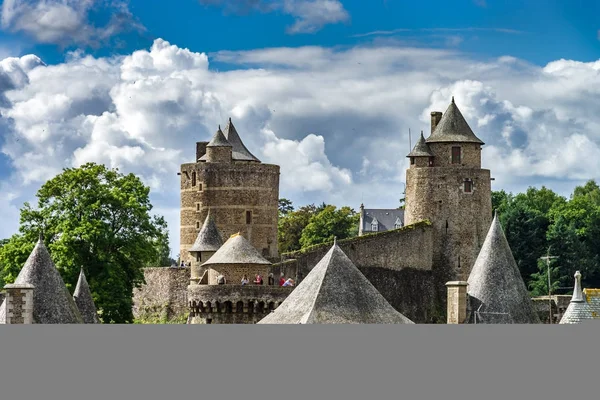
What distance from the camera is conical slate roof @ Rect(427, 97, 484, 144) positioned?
101 metres

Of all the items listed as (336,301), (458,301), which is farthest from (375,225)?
(336,301)

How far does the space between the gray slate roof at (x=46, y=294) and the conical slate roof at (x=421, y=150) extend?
46475 millimetres

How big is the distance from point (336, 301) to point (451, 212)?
47.4m

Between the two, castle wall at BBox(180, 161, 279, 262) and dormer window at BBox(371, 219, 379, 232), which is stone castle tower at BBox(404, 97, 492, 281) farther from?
dormer window at BBox(371, 219, 379, 232)

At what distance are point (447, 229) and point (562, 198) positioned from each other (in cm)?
5026

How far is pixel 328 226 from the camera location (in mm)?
138125

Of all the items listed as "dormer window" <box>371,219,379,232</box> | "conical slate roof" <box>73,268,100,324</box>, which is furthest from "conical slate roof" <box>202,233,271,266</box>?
"dormer window" <box>371,219,379,232</box>

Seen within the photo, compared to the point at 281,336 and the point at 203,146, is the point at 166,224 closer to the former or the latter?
the point at 203,146

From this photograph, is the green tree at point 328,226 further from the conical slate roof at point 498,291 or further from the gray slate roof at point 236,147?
the conical slate roof at point 498,291

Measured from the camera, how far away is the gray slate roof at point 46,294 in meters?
54.4

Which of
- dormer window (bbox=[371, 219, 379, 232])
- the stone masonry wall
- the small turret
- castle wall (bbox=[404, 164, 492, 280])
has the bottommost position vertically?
the stone masonry wall

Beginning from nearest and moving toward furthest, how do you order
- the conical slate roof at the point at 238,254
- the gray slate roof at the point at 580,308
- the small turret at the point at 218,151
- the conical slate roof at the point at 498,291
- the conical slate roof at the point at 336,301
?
the conical slate roof at the point at 336,301 → the gray slate roof at the point at 580,308 → the conical slate roof at the point at 498,291 → the conical slate roof at the point at 238,254 → the small turret at the point at 218,151

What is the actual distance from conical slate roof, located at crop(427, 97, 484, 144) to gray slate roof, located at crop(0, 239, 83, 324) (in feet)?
156

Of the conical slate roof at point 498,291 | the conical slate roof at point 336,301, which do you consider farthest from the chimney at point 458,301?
the conical slate roof at point 336,301
